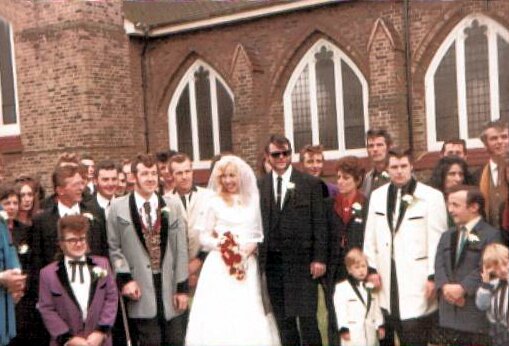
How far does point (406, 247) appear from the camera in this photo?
463cm

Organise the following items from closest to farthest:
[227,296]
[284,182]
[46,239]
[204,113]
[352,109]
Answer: [46,239] → [227,296] → [284,182] → [352,109] → [204,113]

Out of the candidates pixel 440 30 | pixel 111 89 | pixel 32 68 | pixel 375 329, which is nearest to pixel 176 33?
pixel 111 89

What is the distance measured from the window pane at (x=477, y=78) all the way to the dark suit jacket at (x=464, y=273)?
27.5 feet

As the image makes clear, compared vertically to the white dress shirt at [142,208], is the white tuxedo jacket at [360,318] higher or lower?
lower

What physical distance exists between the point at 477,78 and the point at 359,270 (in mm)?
8685

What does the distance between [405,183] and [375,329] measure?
1151 mm

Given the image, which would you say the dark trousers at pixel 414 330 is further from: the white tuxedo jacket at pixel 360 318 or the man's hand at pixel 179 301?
the man's hand at pixel 179 301

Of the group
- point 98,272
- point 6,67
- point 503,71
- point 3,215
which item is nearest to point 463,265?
point 98,272

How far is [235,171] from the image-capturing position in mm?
5027

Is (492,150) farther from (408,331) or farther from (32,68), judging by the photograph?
(32,68)

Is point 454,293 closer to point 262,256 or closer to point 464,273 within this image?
point 464,273

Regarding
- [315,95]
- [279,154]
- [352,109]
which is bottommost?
[279,154]

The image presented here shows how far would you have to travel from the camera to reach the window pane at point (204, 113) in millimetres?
15539

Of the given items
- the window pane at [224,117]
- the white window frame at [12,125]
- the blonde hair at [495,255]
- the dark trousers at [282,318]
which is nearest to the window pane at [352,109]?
the window pane at [224,117]
